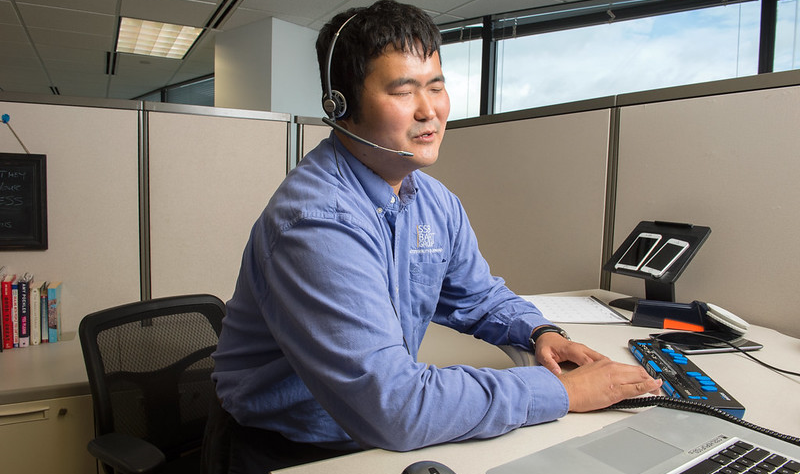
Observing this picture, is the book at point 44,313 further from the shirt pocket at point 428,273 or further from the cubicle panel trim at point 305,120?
the shirt pocket at point 428,273

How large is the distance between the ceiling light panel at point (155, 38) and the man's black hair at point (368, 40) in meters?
4.75

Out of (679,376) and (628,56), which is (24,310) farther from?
(628,56)

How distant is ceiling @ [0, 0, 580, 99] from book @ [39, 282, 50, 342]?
339 centimetres

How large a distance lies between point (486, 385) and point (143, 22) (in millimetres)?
5331

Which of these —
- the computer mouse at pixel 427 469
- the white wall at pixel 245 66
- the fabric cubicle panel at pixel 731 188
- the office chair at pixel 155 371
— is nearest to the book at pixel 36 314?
the office chair at pixel 155 371

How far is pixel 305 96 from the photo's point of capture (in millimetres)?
5027

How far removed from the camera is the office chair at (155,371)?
1.12 metres

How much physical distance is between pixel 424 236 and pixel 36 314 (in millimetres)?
1275

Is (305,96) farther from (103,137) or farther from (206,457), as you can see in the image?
(206,457)

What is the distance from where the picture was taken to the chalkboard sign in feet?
5.01

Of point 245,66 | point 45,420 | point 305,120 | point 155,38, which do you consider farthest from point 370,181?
point 155,38

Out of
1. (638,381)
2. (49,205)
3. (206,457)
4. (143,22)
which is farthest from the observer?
(143,22)

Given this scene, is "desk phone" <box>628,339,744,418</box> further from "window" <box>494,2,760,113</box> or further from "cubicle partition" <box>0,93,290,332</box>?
"window" <box>494,2,760,113</box>

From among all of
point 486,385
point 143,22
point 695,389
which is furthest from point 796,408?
point 143,22
